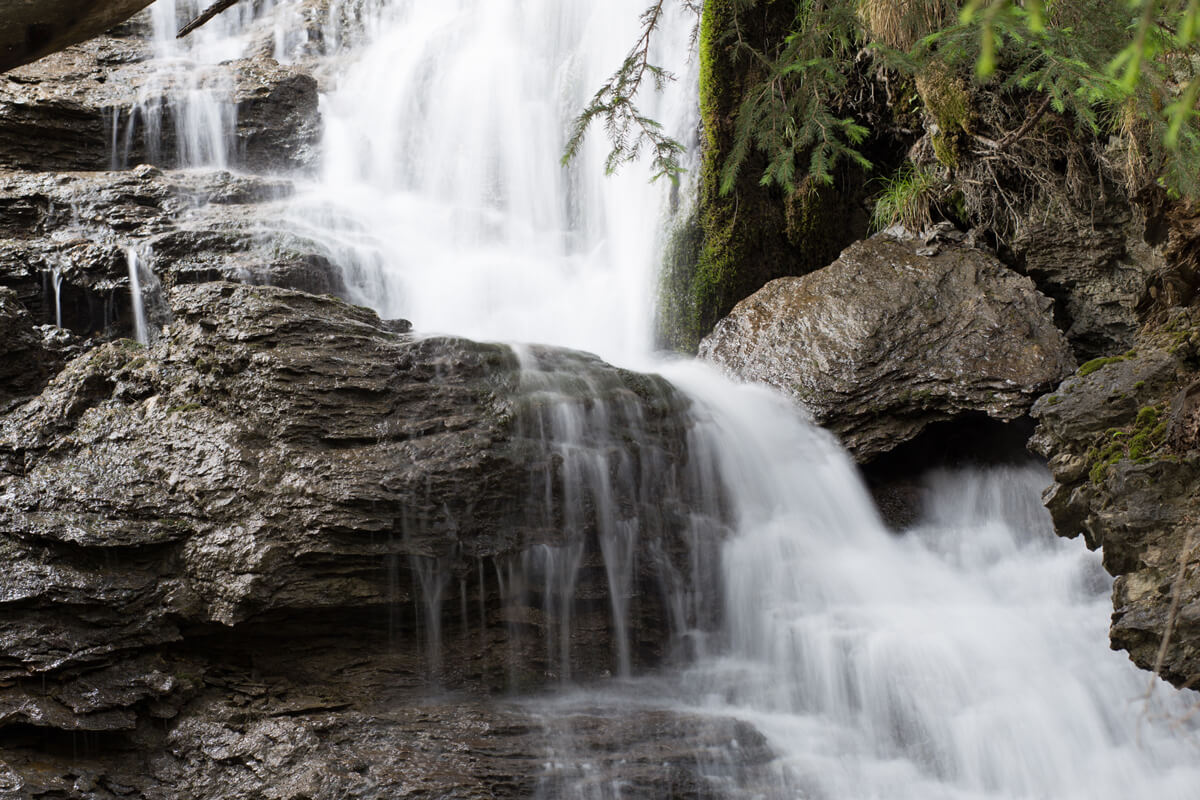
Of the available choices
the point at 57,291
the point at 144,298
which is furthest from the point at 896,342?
the point at 57,291

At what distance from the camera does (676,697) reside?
4.85 meters

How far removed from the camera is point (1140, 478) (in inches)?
160

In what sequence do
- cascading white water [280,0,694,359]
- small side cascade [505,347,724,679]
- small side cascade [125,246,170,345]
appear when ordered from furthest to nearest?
1. cascading white water [280,0,694,359]
2. small side cascade [125,246,170,345]
3. small side cascade [505,347,724,679]

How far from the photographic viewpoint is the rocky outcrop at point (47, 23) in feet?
7.34

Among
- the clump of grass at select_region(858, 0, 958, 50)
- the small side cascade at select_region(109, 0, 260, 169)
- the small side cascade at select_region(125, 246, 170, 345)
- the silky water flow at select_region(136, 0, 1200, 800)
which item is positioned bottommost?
the silky water flow at select_region(136, 0, 1200, 800)

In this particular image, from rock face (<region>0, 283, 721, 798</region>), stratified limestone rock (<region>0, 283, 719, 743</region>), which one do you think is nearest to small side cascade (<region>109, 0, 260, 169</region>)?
stratified limestone rock (<region>0, 283, 719, 743</region>)

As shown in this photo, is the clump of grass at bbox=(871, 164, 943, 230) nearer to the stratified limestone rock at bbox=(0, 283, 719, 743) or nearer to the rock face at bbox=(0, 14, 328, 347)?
the stratified limestone rock at bbox=(0, 283, 719, 743)

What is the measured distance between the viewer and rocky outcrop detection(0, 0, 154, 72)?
224 cm

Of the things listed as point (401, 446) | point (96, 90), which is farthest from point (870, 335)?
point (96, 90)

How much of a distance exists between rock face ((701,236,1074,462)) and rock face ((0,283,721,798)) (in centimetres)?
172

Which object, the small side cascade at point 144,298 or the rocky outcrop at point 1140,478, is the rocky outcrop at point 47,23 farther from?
the small side cascade at point 144,298

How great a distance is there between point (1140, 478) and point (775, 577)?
221 centimetres

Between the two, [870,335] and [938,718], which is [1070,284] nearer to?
[870,335]

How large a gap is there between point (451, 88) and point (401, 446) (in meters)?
8.75
